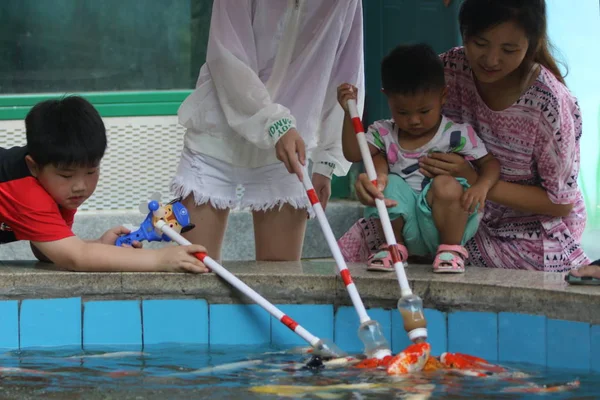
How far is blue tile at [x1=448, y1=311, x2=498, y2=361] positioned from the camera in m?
3.09

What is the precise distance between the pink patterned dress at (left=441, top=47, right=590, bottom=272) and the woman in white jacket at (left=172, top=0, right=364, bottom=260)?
45cm

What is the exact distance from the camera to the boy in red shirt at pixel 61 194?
10.8 feet

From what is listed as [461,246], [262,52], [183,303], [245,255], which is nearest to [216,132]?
[262,52]

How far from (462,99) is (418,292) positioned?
90 centimetres

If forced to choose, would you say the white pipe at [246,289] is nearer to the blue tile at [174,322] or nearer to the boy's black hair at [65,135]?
the blue tile at [174,322]

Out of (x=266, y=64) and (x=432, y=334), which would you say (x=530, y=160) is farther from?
(x=266, y=64)

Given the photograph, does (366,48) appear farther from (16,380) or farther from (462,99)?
(16,380)

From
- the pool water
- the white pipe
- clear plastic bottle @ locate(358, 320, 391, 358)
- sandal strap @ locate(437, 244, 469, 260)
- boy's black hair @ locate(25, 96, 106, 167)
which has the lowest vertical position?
the pool water

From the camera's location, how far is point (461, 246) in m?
3.47

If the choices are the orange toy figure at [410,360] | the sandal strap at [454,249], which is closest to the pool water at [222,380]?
the orange toy figure at [410,360]

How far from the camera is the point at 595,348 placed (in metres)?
2.89

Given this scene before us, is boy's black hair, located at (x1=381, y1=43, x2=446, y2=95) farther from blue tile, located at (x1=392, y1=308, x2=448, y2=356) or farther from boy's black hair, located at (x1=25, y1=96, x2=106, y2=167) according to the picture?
boy's black hair, located at (x1=25, y1=96, x2=106, y2=167)

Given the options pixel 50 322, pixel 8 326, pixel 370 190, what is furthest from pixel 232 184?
pixel 8 326

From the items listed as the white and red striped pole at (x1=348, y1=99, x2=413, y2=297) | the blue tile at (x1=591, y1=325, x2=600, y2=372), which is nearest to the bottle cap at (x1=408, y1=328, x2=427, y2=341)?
the white and red striped pole at (x1=348, y1=99, x2=413, y2=297)
